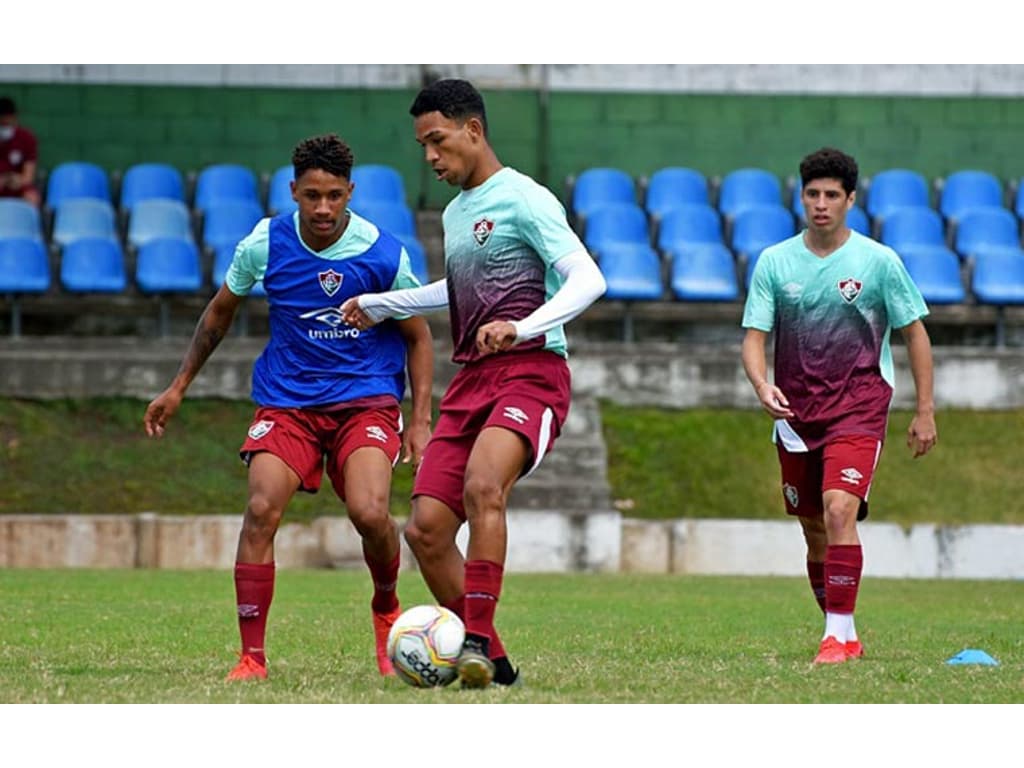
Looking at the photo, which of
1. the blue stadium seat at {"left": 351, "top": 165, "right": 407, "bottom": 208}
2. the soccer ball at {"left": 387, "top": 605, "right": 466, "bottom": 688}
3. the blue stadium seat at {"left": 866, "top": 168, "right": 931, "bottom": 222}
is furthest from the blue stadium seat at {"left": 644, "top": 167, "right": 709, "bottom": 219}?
the soccer ball at {"left": 387, "top": 605, "right": 466, "bottom": 688}

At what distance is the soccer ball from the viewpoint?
26.6 ft

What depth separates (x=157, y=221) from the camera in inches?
931

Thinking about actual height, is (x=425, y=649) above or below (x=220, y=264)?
below

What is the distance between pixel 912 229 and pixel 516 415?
16569 millimetres

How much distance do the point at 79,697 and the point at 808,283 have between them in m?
4.79

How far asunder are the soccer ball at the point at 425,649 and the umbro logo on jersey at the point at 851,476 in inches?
117

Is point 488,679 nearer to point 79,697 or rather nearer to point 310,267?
point 79,697

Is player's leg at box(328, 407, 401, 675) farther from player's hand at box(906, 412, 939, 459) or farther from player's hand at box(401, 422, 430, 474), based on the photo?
player's hand at box(906, 412, 939, 459)

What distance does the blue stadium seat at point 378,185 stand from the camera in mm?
24422

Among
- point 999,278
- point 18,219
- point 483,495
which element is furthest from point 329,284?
point 999,278

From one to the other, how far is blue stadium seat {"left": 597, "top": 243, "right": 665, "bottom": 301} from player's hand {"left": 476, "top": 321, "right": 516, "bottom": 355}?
561 inches

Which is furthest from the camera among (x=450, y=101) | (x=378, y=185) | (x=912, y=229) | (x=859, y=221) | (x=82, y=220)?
(x=378, y=185)

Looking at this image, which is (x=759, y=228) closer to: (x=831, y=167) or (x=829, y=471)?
(x=831, y=167)

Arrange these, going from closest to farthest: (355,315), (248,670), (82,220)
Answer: (248,670), (355,315), (82,220)
